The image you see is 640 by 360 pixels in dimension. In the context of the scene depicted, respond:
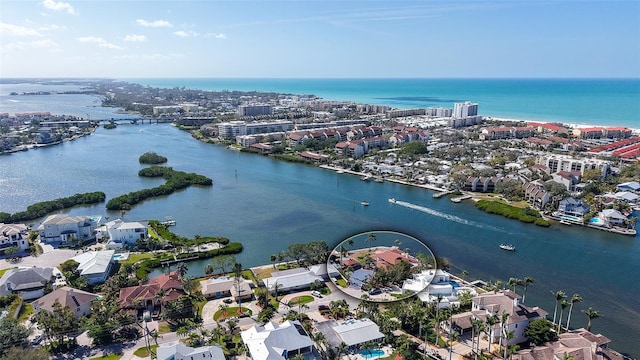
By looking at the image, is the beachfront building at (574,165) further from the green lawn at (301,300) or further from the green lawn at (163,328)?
the green lawn at (163,328)

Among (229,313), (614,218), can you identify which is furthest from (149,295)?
(614,218)

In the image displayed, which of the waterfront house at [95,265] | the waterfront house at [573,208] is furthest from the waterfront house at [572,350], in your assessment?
the waterfront house at [95,265]

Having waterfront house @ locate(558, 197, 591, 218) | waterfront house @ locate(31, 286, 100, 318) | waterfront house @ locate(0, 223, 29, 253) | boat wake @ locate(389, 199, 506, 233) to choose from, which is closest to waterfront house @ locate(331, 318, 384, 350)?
waterfront house @ locate(31, 286, 100, 318)

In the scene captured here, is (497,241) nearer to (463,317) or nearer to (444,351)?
(463,317)

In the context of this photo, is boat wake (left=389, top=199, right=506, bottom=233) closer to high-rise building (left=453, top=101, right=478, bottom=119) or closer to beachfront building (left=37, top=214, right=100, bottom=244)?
beachfront building (left=37, top=214, right=100, bottom=244)

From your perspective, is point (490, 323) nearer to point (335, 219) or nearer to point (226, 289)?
point (226, 289)
